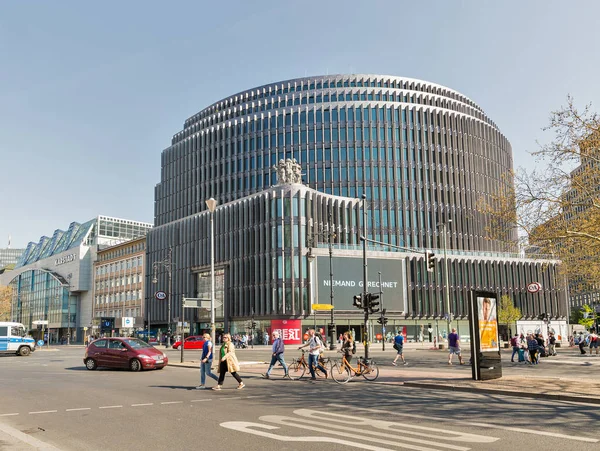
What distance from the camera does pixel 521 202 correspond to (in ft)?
70.0

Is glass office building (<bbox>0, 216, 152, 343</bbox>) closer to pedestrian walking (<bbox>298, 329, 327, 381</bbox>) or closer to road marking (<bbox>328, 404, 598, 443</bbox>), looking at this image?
pedestrian walking (<bbox>298, 329, 327, 381</bbox>)

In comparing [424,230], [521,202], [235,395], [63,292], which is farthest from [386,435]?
[63,292]

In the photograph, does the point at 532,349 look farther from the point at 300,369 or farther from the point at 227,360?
the point at 227,360

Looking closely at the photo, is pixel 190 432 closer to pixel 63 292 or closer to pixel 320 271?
pixel 320 271

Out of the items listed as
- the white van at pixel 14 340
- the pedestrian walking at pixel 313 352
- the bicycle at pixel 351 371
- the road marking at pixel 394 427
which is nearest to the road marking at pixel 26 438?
the road marking at pixel 394 427

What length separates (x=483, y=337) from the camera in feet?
58.6

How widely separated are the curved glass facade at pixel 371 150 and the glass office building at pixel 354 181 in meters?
0.17

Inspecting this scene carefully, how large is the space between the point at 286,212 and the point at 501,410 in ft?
181

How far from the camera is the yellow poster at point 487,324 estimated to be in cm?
1781

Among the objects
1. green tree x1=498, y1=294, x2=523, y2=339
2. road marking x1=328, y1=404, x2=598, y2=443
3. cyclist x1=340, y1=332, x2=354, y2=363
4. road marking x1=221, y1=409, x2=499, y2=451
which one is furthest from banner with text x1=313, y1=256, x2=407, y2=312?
road marking x1=221, y1=409, x2=499, y2=451

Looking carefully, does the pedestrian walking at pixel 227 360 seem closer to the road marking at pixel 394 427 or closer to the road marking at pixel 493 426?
the road marking at pixel 394 427

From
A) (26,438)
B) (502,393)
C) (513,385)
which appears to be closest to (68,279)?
(513,385)

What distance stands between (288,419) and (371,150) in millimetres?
73362

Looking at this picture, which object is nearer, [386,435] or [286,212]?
[386,435]
